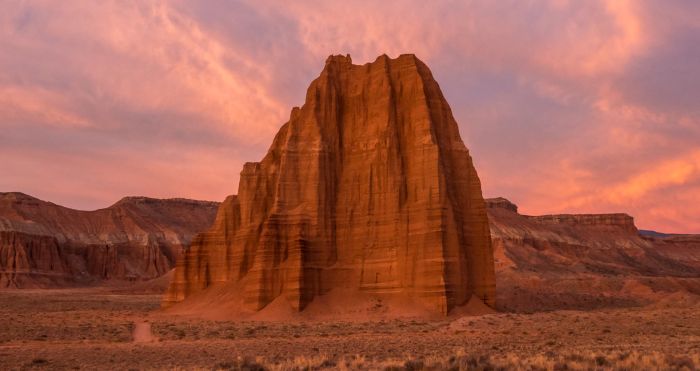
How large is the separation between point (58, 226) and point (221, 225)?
374 ft

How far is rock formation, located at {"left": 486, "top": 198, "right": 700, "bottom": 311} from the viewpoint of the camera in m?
62.2

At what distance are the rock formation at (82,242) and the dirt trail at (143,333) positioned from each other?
94.1 meters

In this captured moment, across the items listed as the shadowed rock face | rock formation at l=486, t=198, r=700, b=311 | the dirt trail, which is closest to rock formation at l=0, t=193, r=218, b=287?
rock formation at l=486, t=198, r=700, b=311

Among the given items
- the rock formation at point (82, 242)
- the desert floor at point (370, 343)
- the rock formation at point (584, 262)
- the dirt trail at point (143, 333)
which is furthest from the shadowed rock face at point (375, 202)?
the rock formation at point (82, 242)

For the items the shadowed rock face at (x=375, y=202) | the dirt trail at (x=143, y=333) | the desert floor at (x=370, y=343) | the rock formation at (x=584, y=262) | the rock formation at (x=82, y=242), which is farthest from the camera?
the rock formation at (x=82, y=242)

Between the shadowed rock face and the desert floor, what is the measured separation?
507 cm

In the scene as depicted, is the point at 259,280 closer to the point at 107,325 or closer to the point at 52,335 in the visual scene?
the point at 107,325

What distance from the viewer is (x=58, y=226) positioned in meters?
153

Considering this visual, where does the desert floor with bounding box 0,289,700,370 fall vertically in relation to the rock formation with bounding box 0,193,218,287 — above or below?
below

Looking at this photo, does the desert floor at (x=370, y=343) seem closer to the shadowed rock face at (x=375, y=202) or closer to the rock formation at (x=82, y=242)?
the shadowed rock face at (x=375, y=202)

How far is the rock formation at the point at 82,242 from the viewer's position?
12988 cm

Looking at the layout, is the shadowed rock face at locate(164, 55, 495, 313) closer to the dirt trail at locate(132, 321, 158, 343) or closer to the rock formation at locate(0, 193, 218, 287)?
the dirt trail at locate(132, 321, 158, 343)

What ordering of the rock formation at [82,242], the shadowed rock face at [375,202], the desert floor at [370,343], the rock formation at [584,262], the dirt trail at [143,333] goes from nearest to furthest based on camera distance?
the desert floor at [370,343] < the dirt trail at [143,333] < the shadowed rock face at [375,202] < the rock formation at [584,262] < the rock formation at [82,242]

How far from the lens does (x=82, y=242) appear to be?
14988cm
